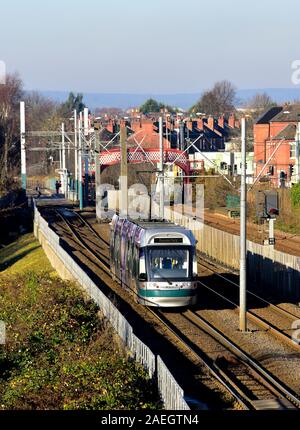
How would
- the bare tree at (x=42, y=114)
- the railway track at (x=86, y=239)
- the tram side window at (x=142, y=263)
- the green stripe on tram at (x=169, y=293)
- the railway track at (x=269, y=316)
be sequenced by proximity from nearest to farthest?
the railway track at (x=269, y=316) < the green stripe on tram at (x=169, y=293) < the tram side window at (x=142, y=263) < the railway track at (x=86, y=239) < the bare tree at (x=42, y=114)

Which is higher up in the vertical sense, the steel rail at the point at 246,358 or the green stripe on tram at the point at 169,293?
the green stripe on tram at the point at 169,293

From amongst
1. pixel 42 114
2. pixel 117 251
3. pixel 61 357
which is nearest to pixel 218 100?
pixel 42 114

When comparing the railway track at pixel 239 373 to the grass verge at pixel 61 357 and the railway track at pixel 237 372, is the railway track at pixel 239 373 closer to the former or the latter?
the railway track at pixel 237 372

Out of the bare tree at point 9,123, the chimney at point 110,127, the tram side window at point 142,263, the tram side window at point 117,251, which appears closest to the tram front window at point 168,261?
the tram side window at point 142,263

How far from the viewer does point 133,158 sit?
71062mm

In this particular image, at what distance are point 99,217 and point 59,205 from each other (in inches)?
660

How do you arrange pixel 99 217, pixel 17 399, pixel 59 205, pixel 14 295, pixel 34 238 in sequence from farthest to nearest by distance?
pixel 59 205
pixel 99 217
pixel 34 238
pixel 14 295
pixel 17 399

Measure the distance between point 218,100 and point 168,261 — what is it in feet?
471

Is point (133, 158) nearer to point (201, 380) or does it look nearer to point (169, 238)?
point (169, 238)

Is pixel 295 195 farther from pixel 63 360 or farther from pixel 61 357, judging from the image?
pixel 63 360

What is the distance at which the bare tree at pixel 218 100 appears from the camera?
163 meters

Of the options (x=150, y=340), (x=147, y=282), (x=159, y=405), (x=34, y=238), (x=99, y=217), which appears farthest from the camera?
(x=99, y=217)

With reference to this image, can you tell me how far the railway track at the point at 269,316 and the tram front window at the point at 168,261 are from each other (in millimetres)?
2602
